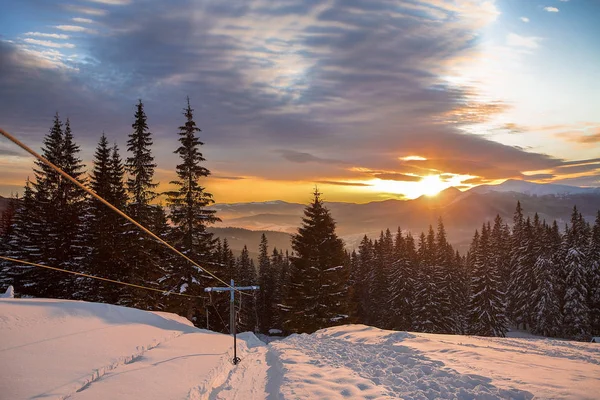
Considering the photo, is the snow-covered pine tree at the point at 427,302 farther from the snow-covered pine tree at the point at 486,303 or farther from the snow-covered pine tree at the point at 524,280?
the snow-covered pine tree at the point at 524,280

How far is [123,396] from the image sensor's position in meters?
8.35

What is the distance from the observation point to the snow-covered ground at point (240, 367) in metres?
8.44

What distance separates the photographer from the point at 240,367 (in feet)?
44.5

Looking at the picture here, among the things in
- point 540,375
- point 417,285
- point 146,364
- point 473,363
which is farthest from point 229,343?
point 417,285

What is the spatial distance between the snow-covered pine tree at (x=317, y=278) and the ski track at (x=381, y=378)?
1499 centimetres

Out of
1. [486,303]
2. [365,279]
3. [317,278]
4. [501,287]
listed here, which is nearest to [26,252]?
[317,278]

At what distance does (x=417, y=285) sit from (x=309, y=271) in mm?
28205

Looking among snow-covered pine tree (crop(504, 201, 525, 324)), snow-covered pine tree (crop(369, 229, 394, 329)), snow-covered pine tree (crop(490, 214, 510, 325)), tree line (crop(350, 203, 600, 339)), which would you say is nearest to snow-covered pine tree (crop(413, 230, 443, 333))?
tree line (crop(350, 203, 600, 339))

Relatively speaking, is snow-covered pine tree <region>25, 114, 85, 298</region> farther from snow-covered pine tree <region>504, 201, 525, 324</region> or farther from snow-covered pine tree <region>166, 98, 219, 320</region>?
snow-covered pine tree <region>504, 201, 525, 324</region>

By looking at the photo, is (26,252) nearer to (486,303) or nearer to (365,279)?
(486,303)

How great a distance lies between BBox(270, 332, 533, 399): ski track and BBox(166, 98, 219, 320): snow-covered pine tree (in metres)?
16.8

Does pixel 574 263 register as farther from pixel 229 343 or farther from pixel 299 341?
pixel 229 343

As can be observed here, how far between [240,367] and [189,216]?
18998 millimetres

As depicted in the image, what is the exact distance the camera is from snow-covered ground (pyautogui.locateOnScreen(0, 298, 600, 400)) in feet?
27.7
